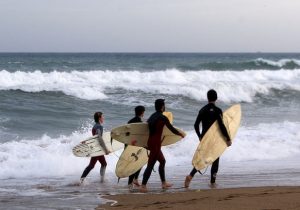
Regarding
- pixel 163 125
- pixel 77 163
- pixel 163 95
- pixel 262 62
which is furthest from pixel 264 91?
pixel 262 62

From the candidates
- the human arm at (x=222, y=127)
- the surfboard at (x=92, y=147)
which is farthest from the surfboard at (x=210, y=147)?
the surfboard at (x=92, y=147)

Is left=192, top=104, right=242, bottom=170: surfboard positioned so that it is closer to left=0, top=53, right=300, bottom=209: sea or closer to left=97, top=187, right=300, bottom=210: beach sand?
left=0, top=53, right=300, bottom=209: sea

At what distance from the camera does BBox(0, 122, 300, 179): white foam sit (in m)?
10.1

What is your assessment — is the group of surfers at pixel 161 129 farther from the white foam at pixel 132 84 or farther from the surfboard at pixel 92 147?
the white foam at pixel 132 84

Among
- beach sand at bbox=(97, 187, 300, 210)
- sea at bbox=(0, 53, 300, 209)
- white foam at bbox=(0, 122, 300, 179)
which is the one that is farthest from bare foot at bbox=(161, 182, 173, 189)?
white foam at bbox=(0, 122, 300, 179)

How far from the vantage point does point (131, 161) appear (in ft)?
28.6

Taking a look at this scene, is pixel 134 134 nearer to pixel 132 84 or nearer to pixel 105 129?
pixel 105 129

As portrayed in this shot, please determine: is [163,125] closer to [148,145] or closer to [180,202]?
[148,145]

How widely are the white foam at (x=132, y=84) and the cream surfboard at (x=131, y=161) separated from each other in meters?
14.1

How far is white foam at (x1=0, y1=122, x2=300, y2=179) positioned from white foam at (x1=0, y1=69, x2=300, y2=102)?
10519mm

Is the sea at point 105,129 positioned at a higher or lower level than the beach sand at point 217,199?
higher

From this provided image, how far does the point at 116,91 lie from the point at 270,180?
55.7ft

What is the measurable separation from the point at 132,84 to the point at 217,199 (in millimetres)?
22239

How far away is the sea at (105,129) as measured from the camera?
27.2ft
